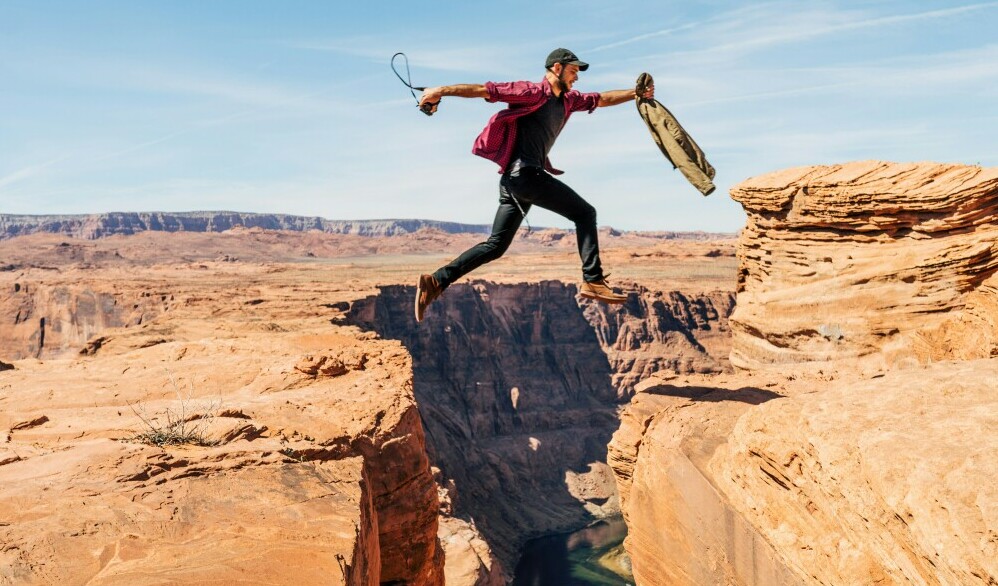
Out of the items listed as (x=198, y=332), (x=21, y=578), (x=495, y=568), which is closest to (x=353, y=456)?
(x=21, y=578)

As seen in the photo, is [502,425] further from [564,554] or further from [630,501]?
[630,501]

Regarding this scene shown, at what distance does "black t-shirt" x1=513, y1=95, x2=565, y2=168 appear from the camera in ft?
22.1

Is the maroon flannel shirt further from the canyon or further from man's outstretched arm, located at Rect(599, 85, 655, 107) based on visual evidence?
the canyon

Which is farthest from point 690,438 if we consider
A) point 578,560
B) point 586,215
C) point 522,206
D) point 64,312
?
point 64,312

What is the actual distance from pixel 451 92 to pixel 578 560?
54696 mm

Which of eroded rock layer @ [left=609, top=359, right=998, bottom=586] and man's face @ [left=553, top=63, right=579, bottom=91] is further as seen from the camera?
man's face @ [left=553, top=63, right=579, bottom=91]

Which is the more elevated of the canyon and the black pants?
the black pants

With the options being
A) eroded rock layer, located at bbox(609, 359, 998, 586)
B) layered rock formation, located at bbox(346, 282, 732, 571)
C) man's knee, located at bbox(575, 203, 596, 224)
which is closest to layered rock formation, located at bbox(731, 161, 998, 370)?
eroded rock layer, located at bbox(609, 359, 998, 586)

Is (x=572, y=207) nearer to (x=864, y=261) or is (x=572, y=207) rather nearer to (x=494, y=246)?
(x=494, y=246)

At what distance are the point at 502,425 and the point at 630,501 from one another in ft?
213

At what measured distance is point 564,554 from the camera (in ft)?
190

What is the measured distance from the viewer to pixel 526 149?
22.1 ft

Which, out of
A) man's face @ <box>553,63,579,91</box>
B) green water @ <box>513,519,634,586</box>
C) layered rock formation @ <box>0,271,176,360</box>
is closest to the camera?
man's face @ <box>553,63,579,91</box>

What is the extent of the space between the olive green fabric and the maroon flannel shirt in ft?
2.52
